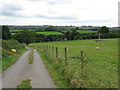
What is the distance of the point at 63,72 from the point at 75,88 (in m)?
4.04

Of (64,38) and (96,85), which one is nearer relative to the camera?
(96,85)

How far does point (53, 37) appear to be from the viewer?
124375 millimetres

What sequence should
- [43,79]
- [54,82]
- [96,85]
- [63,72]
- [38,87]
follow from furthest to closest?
[63,72]
[43,79]
[54,82]
[38,87]
[96,85]

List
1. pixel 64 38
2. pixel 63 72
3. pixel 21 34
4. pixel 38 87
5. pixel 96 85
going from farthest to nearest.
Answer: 1. pixel 64 38
2. pixel 21 34
3. pixel 63 72
4. pixel 38 87
5. pixel 96 85

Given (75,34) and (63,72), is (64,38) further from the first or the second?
(63,72)

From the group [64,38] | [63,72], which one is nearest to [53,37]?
[64,38]

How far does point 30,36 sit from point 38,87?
89031mm

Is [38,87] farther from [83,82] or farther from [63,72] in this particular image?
[63,72]

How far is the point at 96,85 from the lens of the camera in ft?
29.8

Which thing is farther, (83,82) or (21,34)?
(21,34)

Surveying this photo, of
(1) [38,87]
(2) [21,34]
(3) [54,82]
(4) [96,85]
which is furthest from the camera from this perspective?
(2) [21,34]

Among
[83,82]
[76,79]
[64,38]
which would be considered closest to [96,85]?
[83,82]

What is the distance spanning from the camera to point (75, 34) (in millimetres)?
124062

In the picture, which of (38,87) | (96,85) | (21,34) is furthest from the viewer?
(21,34)
